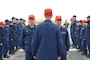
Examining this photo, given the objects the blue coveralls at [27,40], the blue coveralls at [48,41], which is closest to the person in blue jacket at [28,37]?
the blue coveralls at [27,40]

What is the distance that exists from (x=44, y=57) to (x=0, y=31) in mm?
6610

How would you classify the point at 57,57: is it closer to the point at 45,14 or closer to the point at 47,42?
the point at 47,42

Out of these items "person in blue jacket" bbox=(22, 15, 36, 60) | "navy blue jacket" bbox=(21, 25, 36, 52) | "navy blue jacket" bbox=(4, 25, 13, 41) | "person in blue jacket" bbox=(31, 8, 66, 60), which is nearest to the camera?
"person in blue jacket" bbox=(31, 8, 66, 60)

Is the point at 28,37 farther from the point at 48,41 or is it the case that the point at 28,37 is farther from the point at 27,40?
the point at 48,41

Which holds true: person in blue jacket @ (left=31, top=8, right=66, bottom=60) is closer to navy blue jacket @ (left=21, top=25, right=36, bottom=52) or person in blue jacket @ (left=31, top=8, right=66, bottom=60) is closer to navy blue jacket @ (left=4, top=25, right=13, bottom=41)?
navy blue jacket @ (left=21, top=25, right=36, bottom=52)

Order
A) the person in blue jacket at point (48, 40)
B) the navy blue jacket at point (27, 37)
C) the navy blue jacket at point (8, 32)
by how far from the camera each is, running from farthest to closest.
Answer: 1. the navy blue jacket at point (8, 32)
2. the navy blue jacket at point (27, 37)
3. the person in blue jacket at point (48, 40)

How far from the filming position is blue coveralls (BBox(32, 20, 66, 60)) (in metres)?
7.75

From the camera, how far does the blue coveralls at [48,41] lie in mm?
7754

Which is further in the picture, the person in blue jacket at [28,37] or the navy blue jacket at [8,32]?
the navy blue jacket at [8,32]

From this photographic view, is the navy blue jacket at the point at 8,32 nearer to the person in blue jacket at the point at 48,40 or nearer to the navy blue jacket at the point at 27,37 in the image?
the navy blue jacket at the point at 27,37

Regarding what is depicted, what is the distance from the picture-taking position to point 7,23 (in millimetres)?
17422

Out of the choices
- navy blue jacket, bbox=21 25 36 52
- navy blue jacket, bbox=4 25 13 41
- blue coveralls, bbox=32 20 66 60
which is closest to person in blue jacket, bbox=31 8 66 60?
blue coveralls, bbox=32 20 66 60

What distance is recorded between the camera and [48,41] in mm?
7777

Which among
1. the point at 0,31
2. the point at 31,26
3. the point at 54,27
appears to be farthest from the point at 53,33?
the point at 0,31
